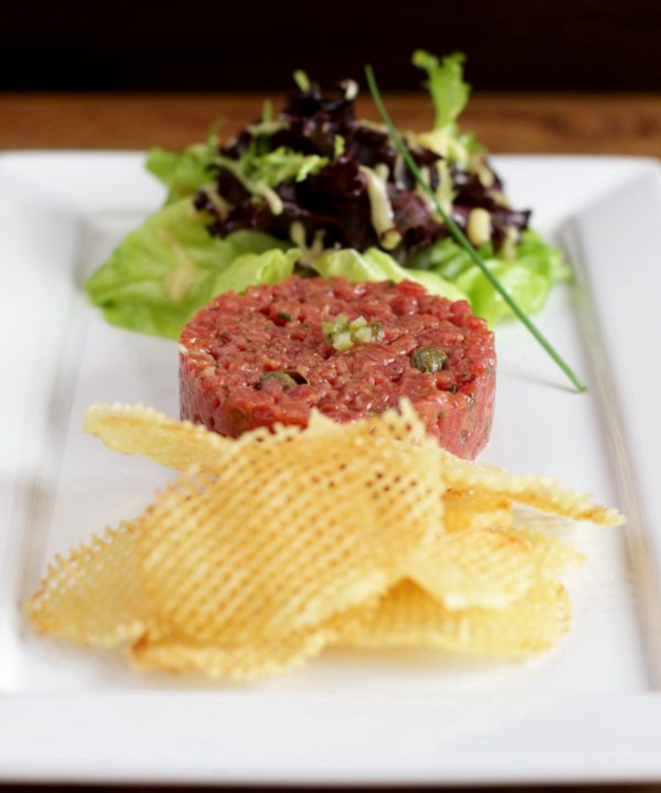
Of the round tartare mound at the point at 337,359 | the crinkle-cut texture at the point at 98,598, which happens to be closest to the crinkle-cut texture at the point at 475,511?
the round tartare mound at the point at 337,359

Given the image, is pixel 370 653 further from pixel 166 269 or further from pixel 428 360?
pixel 166 269

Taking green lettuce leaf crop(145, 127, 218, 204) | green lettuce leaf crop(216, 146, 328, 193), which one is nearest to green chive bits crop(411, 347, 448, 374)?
green lettuce leaf crop(216, 146, 328, 193)

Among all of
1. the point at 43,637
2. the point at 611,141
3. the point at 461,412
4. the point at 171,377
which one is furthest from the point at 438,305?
the point at 611,141

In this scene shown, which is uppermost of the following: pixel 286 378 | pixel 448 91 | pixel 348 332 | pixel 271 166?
pixel 448 91

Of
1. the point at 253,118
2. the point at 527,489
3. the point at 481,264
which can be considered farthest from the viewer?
the point at 253,118

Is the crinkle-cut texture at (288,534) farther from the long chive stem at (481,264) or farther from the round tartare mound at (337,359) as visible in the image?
the long chive stem at (481,264)

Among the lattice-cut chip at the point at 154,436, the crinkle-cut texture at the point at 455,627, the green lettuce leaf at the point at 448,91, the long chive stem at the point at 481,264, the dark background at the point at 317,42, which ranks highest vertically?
the dark background at the point at 317,42

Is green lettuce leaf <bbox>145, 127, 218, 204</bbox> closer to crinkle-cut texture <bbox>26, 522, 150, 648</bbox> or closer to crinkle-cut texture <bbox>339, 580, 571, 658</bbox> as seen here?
crinkle-cut texture <bbox>26, 522, 150, 648</bbox>

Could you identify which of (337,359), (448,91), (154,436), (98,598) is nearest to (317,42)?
(448,91)
